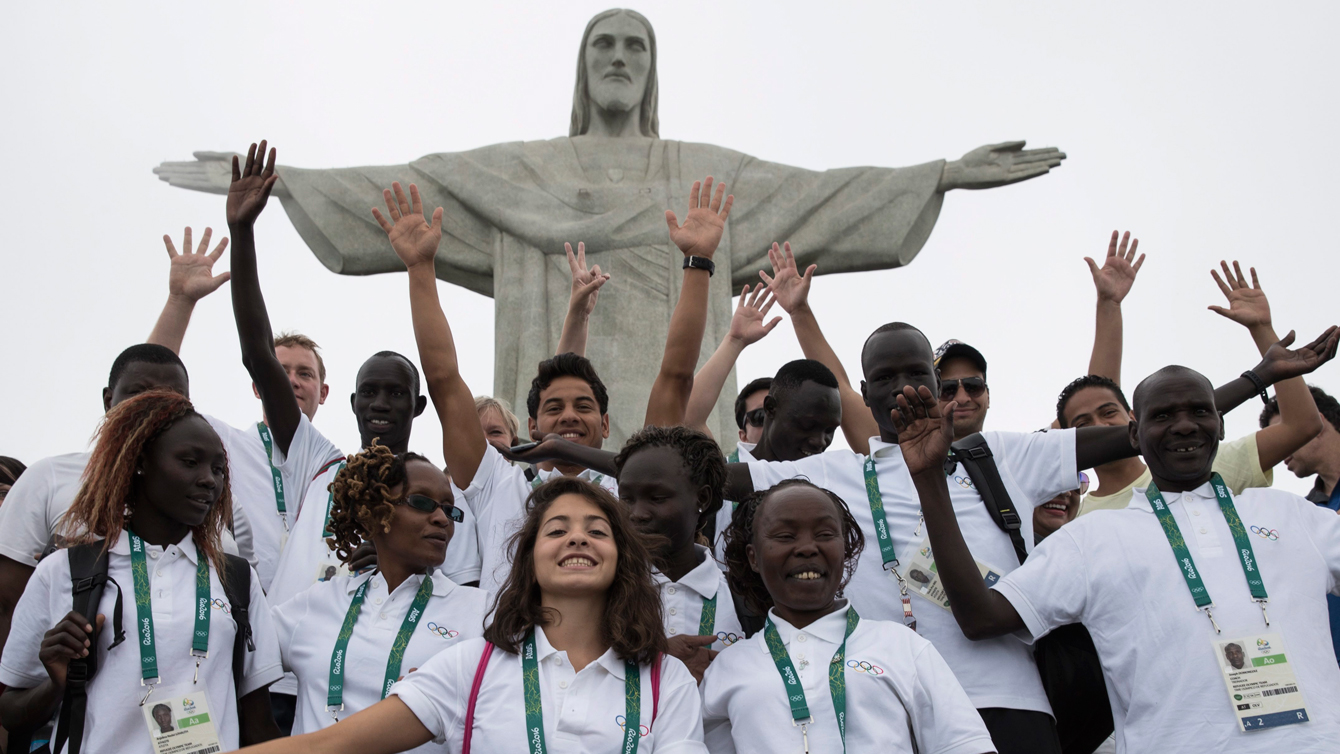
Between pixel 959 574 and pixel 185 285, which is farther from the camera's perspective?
pixel 185 285

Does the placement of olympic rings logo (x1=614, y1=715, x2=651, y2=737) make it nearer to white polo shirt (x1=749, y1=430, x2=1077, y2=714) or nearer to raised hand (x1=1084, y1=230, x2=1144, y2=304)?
white polo shirt (x1=749, y1=430, x2=1077, y2=714)

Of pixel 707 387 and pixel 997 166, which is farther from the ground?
pixel 997 166

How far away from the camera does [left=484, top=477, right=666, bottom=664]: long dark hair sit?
3.13m

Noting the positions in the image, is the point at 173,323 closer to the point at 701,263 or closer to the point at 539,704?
the point at 701,263

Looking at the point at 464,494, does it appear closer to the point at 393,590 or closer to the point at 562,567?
the point at 393,590

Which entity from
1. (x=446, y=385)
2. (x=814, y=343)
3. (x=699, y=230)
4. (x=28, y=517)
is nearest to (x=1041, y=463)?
(x=814, y=343)

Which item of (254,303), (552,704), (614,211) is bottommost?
(552,704)

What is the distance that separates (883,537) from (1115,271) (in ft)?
8.63

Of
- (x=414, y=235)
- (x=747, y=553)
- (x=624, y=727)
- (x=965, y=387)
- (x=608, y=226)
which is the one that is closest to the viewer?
(x=624, y=727)

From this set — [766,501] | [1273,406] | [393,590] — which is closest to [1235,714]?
[766,501]

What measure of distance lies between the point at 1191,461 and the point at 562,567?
6.10 ft

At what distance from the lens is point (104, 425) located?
354 cm

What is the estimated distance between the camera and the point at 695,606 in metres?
3.66

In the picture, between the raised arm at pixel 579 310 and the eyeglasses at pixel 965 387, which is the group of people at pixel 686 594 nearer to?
the eyeglasses at pixel 965 387
